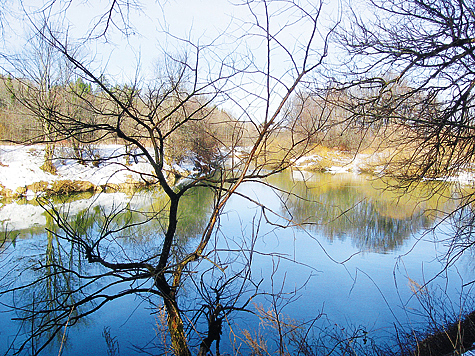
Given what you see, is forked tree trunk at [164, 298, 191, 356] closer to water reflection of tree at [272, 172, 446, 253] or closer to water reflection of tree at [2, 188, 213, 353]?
water reflection of tree at [2, 188, 213, 353]

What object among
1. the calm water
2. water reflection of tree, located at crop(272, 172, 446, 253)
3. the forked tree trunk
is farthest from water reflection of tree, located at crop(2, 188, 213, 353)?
water reflection of tree, located at crop(272, 172, 446, 253)

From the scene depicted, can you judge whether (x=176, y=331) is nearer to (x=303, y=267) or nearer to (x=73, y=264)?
(x=73, y=264)

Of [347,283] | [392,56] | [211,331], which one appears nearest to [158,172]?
[211,331]

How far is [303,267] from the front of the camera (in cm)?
620

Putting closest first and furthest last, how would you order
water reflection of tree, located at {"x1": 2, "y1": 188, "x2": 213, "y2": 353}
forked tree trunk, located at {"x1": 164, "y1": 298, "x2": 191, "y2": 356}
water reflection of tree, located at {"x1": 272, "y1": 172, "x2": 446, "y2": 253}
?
forked tree trunk, located at {"x1": 164, "y1": 298, "x2": 191, "y2": 356}, water reflection of tree, located at {"x1": 2, "y1": 188, "x2": 213, "y2": 353}, water reflection of tree, located at {"x1": 272, "y1": 172, "x2": 446, "y2": 253}

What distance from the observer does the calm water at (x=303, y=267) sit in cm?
412

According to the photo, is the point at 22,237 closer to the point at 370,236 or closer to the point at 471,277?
the point at 370,236

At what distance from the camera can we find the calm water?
4121 mm

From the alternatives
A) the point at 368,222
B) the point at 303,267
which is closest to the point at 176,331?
the point at 303,267

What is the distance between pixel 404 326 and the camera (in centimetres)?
450

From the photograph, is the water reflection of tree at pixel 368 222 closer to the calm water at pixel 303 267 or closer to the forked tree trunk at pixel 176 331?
the calm water at pixel 303 267

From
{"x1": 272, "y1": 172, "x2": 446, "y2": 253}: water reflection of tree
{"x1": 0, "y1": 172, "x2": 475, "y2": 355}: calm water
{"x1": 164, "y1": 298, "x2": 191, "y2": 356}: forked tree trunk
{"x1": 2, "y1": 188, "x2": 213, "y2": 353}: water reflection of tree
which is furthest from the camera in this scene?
{"x1": 272, "y1": 172, "x2": 446, "y2": 253}: water reflection of tree

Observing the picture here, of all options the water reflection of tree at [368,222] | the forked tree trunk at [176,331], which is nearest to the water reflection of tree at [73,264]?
the forked tree trunk at [176,331]

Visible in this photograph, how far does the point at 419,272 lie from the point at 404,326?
198cm
